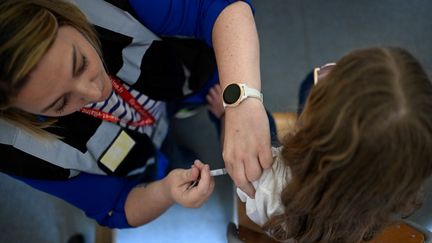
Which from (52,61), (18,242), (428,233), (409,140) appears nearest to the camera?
(409,140)

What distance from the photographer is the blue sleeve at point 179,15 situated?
0.81 meters

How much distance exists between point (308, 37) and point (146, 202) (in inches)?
38.2

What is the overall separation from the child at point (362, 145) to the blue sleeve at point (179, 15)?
334 millimetres

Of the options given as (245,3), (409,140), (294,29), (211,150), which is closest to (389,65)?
(409,140)

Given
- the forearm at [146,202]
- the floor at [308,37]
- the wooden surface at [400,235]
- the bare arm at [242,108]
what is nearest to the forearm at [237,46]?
the bare arm at [242,108]

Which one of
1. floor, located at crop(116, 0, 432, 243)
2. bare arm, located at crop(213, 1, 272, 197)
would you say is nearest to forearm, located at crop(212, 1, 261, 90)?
bare arm, located at crop(213, 1, 272, 197)

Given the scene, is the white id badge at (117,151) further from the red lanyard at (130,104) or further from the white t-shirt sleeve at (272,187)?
the white t-shirt sleeve at (272,187)

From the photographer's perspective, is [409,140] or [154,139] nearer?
[409,140]

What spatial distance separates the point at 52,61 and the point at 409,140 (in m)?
0.53

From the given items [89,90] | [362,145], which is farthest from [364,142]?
[89,90]

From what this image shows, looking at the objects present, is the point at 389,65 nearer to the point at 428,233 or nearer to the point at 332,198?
the point at 332,198

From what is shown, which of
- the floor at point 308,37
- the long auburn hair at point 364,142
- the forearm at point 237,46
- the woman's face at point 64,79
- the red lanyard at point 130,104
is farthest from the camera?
the floor at point 308,37

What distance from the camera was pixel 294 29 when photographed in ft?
5.07

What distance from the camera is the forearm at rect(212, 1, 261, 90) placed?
2.43ft
